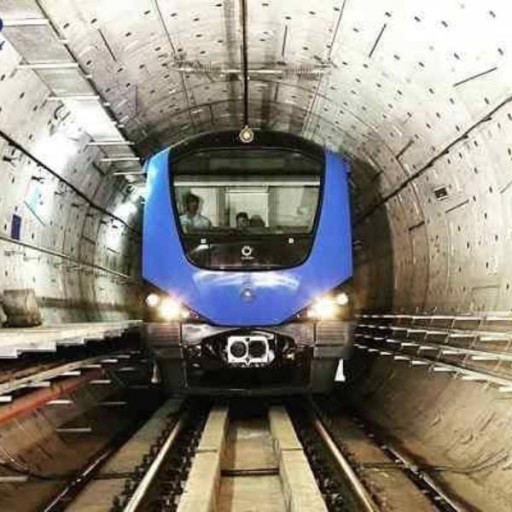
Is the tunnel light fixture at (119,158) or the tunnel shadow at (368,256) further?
the tunnel shadow at (368,256)

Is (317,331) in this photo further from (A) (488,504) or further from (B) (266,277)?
(A) (488,504)

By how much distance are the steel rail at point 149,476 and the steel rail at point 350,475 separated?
4.59ft

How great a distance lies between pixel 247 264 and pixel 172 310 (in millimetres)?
858

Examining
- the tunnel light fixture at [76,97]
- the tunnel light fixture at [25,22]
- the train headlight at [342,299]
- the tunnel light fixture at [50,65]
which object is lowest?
the train headlight at [342,299]

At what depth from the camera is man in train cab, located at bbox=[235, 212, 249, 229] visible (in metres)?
8.97

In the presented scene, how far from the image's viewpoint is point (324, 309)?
8.59m

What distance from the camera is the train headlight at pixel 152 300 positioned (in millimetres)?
8617

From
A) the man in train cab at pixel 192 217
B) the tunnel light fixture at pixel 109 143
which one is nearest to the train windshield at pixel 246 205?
the man in train cab at pixel 192 217

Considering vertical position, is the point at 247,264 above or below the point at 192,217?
below

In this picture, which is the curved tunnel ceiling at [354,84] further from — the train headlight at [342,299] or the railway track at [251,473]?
the railway track at [251,473]

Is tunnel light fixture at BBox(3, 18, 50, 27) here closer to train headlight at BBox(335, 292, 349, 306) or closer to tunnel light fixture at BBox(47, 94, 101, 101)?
tunnel light fixture at BBox(47, 94, 101, 101)

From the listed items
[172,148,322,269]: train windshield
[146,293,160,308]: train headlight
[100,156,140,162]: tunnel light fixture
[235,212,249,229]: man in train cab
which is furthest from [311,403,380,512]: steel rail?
[100,156,140,162]: tunnel light fixture

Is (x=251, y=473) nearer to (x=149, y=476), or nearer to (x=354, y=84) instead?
(x=149, y=476)

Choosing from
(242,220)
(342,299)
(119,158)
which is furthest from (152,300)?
(119,158)
